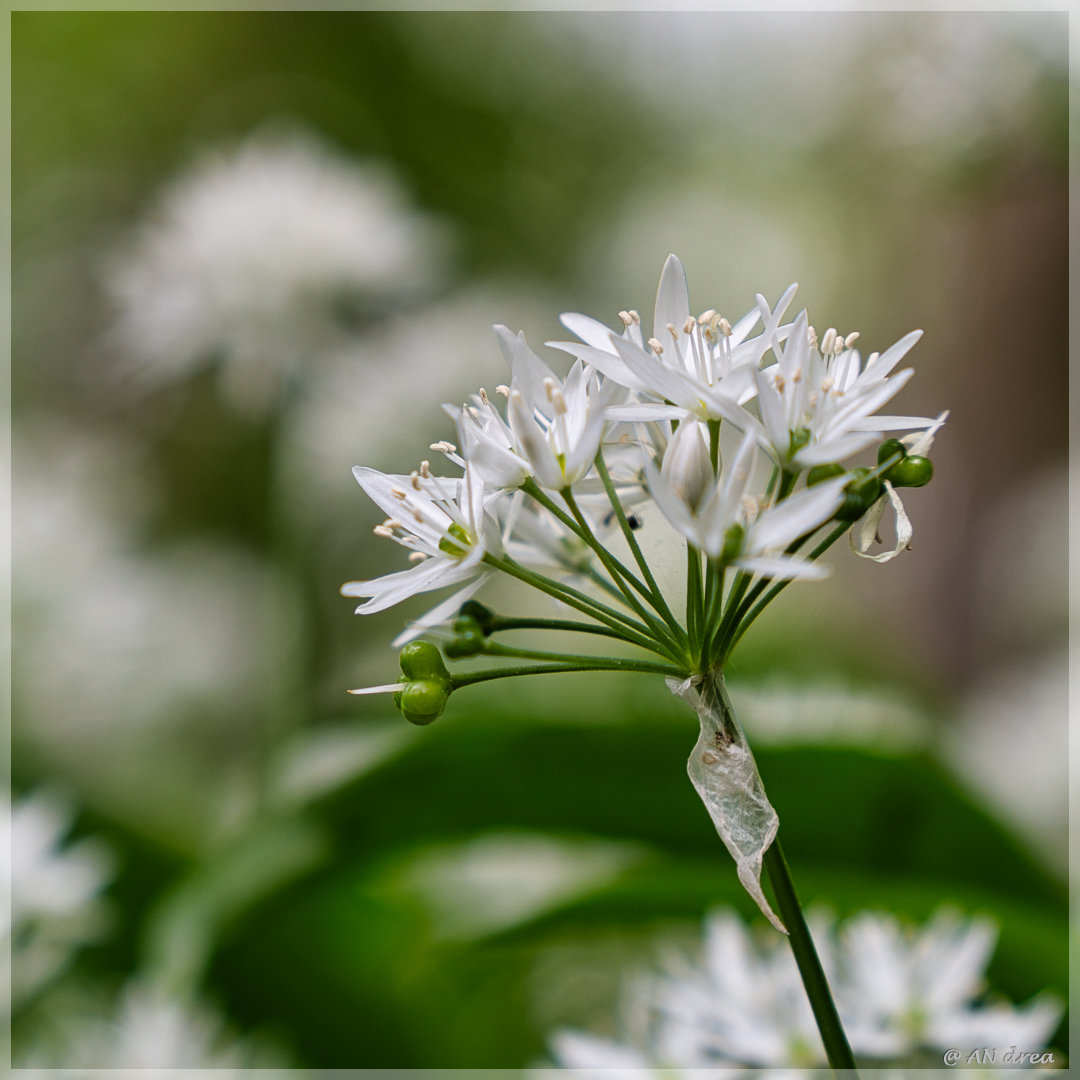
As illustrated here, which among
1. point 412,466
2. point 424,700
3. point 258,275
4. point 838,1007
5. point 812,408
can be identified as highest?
point 258,275

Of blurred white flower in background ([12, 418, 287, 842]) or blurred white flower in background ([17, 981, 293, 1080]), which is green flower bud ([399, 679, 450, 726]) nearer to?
blurred white flower in background ([17, 981, 293, 1080])

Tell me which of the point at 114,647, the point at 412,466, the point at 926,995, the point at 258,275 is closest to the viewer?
the point at 926,995

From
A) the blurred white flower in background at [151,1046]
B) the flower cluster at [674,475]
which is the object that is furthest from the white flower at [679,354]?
the blurred white flower in background at [151,1046]

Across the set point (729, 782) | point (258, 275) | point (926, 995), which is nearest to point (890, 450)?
point (729, 782)

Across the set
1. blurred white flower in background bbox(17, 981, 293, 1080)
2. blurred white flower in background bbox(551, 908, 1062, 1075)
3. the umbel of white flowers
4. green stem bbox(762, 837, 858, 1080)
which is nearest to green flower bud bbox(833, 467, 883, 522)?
the umbel of white flowers

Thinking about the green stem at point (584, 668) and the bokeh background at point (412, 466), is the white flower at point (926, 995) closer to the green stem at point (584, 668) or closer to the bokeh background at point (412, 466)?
the bokeh background at point (412, 466)

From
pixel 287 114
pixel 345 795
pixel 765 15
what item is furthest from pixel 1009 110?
pixel 287 114

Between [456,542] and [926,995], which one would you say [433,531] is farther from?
[926,995]
